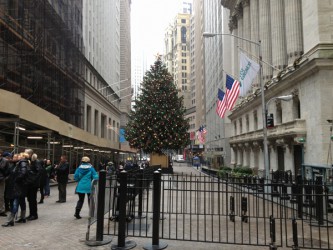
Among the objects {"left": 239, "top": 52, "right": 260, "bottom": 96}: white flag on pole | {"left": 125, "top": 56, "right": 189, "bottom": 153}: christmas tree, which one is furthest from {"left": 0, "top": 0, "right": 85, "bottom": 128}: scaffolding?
{"left": 239, "top": 52, "right": 260, "bottom": 96}: white flag on pole

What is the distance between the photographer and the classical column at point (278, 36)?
3073 cm

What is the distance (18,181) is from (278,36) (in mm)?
27640

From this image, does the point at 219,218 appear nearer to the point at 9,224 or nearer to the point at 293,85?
the point at 9,224

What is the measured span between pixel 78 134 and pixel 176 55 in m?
132

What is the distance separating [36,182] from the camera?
33.5 ft

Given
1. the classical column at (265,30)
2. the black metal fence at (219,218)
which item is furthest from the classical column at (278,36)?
the black metal fence at (219,218)

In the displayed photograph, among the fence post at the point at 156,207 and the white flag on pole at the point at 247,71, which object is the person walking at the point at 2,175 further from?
the white flag on pole at the point at 247,71

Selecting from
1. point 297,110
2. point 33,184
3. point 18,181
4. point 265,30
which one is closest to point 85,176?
point 33,184

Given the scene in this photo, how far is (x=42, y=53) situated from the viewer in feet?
88.6

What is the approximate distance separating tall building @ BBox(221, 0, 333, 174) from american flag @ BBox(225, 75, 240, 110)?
82.9 inches

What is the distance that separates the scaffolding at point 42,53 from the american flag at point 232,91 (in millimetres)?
13725

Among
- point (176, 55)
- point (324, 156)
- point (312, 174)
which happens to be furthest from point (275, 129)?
point (176, 55)

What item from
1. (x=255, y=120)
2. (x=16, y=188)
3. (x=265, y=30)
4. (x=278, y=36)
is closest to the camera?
(x=16, y=188)

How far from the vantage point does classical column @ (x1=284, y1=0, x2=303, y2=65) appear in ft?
88.0
